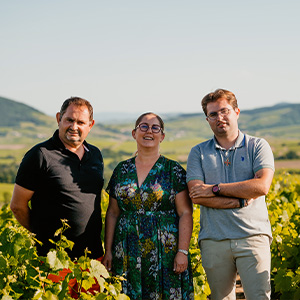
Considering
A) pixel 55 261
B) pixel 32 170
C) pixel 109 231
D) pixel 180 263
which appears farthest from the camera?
pixel 109 231

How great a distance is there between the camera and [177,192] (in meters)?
3.65

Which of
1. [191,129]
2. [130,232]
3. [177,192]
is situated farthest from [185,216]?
[191,129]

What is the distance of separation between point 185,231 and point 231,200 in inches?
16.8

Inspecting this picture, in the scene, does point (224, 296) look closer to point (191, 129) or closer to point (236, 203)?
point (236, 203)

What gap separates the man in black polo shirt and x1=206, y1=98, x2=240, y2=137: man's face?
0.96m

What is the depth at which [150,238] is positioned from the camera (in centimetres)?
357

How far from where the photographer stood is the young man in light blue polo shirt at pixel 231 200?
11.3 ft

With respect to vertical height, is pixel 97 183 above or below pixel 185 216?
above

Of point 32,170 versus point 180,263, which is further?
point 180,263

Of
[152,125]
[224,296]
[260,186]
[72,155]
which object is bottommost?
[224,296]

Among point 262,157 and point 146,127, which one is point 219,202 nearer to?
point 262,157

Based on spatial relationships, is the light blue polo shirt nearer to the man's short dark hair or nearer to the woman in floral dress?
the woman in floral dress

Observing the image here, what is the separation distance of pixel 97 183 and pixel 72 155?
12.3 inches

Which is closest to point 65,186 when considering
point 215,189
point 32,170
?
point 32,170
